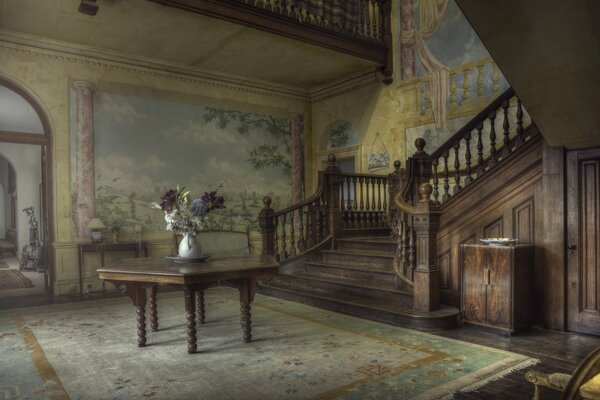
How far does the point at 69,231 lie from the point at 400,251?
543cm

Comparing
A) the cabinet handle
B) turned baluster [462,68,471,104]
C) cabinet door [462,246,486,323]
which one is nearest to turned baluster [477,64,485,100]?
turned baluster [462,68,471,104]

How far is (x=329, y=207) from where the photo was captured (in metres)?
7.35

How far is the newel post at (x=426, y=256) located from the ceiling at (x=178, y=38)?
414 centimetres

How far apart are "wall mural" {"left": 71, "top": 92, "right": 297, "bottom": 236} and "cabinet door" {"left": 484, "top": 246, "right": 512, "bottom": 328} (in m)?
5.76

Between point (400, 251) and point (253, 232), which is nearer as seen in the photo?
point (400, 251)

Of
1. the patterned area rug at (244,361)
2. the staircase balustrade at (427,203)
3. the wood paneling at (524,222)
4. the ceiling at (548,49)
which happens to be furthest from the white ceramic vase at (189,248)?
the wood paneling at (524,222)

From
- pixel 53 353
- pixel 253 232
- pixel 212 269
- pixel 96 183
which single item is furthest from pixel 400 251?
pixel 96 183

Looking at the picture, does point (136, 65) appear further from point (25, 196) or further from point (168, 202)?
point (25, 196)

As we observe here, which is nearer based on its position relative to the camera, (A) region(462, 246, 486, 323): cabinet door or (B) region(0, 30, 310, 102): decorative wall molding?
(A) region(462, 246, 486, 323): cabinet door

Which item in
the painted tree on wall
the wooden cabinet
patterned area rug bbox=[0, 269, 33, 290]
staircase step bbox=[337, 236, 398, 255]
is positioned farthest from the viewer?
the painted tree on wall

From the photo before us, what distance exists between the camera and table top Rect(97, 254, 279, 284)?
391 centimetres

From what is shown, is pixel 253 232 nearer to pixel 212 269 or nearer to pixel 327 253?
pixel 327 253

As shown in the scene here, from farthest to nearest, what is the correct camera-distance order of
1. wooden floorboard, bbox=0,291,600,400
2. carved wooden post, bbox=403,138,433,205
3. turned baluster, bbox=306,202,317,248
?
turned baluster, bbox=306,202,317,248 < carved wooden post, bbox=403,138,433,205 < wooden floorboard, bbox=0,291,600,400

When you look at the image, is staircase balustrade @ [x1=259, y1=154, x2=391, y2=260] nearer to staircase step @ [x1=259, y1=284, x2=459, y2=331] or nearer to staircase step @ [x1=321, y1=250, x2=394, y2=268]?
staircase step @ [x1=321, y1=250, x2=394, y2=268]
